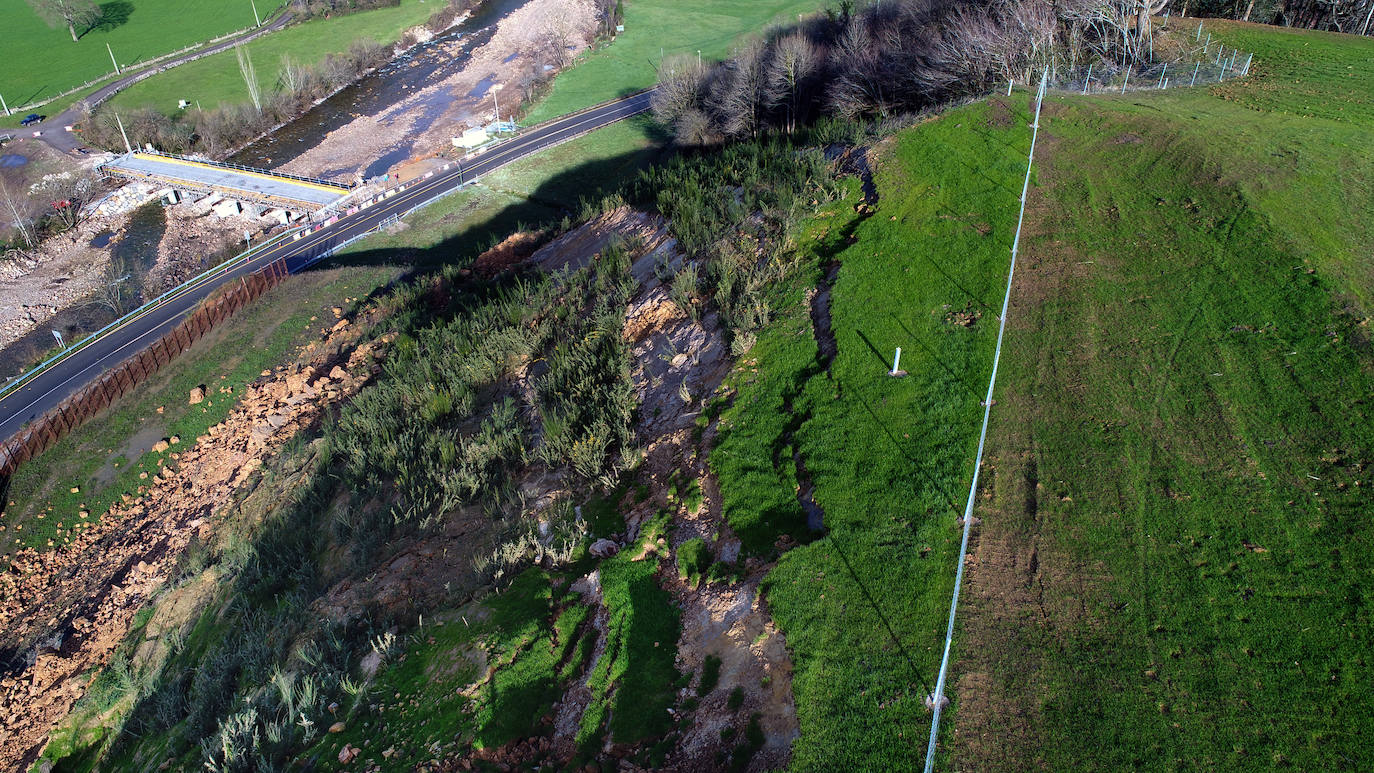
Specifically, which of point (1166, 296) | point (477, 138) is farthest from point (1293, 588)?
point (477, 138)

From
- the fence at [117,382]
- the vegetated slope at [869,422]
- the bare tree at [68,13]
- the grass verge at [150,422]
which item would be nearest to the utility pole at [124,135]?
the bare tree at [68,13]

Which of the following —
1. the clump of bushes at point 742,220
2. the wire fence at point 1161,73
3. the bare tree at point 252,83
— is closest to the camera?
the clump of bushes at point 742,220

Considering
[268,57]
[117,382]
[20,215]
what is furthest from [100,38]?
[117,382]

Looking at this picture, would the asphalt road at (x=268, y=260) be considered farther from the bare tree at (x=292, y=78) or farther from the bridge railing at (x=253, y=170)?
the bare tree at (x=292, y=78)

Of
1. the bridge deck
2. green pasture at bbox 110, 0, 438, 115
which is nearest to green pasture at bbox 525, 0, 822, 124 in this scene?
the bridge deck

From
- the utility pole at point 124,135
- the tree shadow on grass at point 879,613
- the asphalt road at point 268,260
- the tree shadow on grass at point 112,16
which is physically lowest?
the asphalt road at point 268,260

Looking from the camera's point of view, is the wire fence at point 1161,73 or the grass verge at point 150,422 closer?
the grass verge at point 150,422

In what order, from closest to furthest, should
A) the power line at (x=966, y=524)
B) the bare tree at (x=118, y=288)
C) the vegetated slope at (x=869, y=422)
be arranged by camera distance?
1. the power line at (x=966, y=524)
2. the vegetated slope at (x=869, y=422)
3. the bare tree at (x=118, y=288)

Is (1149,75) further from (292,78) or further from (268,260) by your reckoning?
(292,78)
